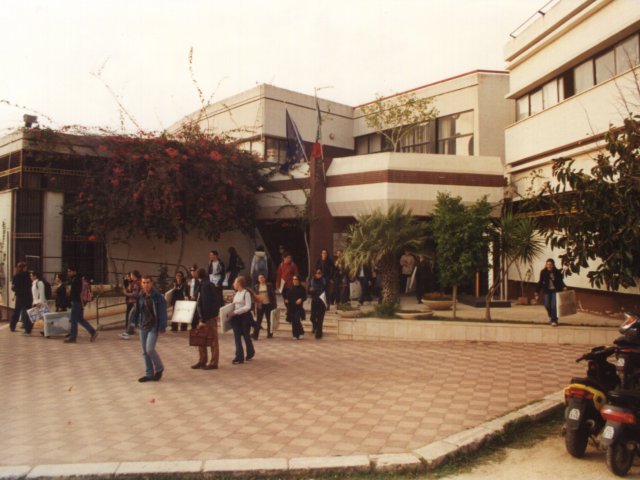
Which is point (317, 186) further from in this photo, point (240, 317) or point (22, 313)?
point (22, 313)

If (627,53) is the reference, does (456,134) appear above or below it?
above

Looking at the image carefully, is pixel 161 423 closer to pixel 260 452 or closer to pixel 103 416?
pixel 103 416

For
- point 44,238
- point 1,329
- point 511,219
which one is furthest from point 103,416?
point 44,238

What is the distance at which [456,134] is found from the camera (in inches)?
849

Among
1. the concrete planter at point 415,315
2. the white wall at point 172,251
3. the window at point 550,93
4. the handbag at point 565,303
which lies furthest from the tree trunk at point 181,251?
the handbag at point 565,303

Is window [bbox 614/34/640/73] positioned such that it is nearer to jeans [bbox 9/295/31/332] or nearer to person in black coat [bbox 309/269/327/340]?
person in black coat [bbox 309/269/327/340]

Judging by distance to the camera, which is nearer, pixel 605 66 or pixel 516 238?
pixel 516 238

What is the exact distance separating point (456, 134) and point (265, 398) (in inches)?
650

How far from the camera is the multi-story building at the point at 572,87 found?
12773mm

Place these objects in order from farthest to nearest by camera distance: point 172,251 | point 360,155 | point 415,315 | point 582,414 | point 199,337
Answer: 1. point 172,251
2. point 360,155
3. point 415,315
4. point 199,337
5. point 582,414

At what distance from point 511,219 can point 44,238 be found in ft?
49.7

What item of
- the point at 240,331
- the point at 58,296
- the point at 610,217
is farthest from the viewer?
the point at 58,296

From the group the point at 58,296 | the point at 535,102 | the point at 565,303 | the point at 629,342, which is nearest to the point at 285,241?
the point at 58,296

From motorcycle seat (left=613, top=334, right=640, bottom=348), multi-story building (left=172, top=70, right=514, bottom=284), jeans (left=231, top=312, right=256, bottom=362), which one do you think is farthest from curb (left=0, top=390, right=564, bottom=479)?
multi-story building (left=172, top=70, right=514, bottom=284)
